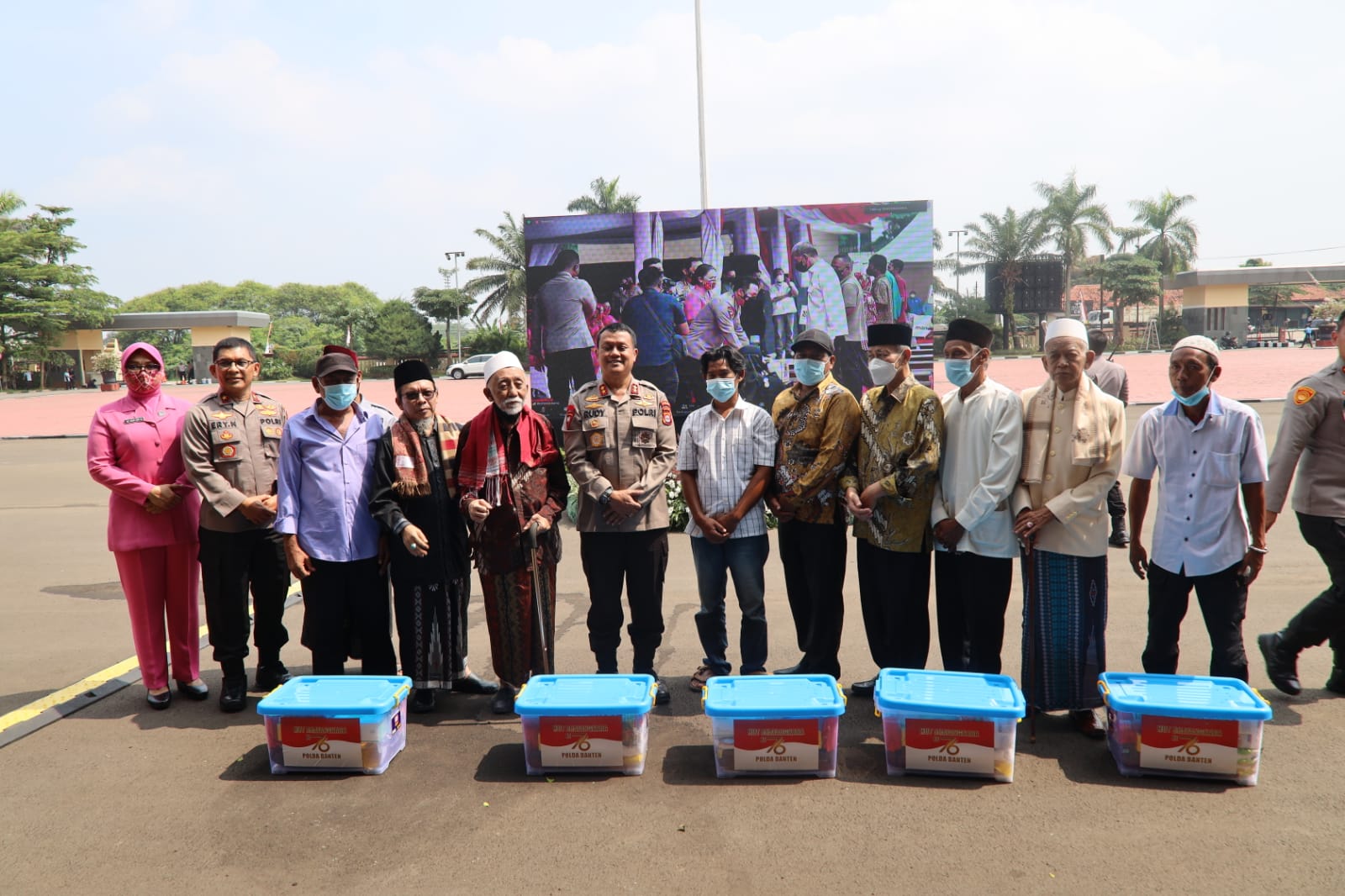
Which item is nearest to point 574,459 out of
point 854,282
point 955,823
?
point 955,823

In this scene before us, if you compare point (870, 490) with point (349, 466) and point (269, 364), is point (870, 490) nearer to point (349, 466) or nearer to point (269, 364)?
point (349, 466)

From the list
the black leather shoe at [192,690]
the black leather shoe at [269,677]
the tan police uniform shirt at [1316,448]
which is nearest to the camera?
the tan police uniform shirt at [1316,448]

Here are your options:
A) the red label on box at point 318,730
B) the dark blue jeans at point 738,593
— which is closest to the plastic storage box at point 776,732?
the dark blue jeans at point 738,593

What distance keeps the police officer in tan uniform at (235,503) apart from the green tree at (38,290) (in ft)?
179

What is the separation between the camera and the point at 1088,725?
418 cm

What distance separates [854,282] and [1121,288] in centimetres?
5435

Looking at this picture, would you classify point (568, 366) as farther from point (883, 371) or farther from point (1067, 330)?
point (1067, 330)

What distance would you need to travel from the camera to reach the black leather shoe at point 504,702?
182 inches

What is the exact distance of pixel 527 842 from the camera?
11.0 feet

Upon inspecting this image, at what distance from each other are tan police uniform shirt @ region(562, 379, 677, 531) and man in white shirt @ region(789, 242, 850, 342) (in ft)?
18.4

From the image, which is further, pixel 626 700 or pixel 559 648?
pixel 559 648

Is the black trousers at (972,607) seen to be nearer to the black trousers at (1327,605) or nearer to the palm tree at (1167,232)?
the black trousers at (1327,605)

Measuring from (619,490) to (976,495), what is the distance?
1.67 meters

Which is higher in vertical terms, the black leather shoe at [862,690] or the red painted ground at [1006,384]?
the red painted ground at [1006,384]
